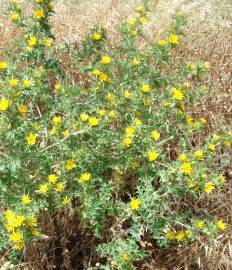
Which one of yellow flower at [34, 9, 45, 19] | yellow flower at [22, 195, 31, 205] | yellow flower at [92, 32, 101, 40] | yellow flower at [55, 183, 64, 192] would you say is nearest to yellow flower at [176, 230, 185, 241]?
yellow flower at [55, 183, 64, 192]

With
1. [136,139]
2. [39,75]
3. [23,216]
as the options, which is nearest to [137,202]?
[136,139]

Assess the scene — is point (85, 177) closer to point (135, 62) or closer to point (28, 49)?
point (135, 62)

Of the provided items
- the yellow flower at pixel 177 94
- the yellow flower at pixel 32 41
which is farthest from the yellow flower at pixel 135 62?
the yellow flower at pixel 32 41

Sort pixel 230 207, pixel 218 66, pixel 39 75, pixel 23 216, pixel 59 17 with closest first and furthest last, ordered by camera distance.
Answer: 1. pixel 23 216
2. pixel 39 75
3. pixel 230 207
4. pixel 218 66
5. pixel 59 17

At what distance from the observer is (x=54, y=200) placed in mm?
2232

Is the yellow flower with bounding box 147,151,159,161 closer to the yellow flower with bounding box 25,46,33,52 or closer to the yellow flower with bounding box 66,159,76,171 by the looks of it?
the yellow flower with bounding box 66,159,76,171

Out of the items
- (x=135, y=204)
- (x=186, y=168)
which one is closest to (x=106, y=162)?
(x=135, y=204)

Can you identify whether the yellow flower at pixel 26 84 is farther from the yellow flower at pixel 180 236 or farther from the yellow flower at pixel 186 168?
the yellow flower at pixel 180 236

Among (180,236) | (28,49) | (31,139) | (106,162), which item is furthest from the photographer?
(28,49)

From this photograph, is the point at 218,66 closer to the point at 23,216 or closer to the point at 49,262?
the point at 49,262

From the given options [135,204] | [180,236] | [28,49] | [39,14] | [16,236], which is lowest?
[180,236]

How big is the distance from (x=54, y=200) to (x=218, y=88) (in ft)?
6.32

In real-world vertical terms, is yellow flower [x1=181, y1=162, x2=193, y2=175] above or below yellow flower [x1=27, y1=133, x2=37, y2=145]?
below

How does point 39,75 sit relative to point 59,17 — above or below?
above
